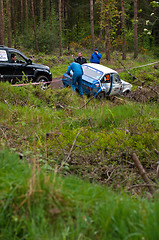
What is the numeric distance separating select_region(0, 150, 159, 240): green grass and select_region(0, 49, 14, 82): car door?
32.4 ft

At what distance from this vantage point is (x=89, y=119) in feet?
26.0

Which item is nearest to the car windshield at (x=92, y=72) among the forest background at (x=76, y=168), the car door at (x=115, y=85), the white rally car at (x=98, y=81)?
the white rally car at (x=98, y=81)

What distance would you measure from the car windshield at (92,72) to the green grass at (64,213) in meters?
10.4

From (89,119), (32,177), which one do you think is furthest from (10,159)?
(89,119)

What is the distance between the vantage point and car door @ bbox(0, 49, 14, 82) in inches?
468

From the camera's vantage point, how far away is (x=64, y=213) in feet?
8.02

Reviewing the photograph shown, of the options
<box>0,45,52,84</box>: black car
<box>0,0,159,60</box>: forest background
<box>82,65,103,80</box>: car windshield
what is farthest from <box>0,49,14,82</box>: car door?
<box>0,0,159,60</box>: forest background

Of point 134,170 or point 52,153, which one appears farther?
point 52,153

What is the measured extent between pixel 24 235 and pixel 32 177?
0.49 metres

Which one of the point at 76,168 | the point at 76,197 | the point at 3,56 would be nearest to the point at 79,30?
the point at 3,56

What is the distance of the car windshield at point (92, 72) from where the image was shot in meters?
12.8

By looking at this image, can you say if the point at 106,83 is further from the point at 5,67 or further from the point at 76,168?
the point at 76,168

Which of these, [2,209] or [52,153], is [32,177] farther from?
Result: [52,153]

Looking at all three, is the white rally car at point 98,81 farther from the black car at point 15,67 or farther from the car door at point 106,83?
the black car at point 15,67
